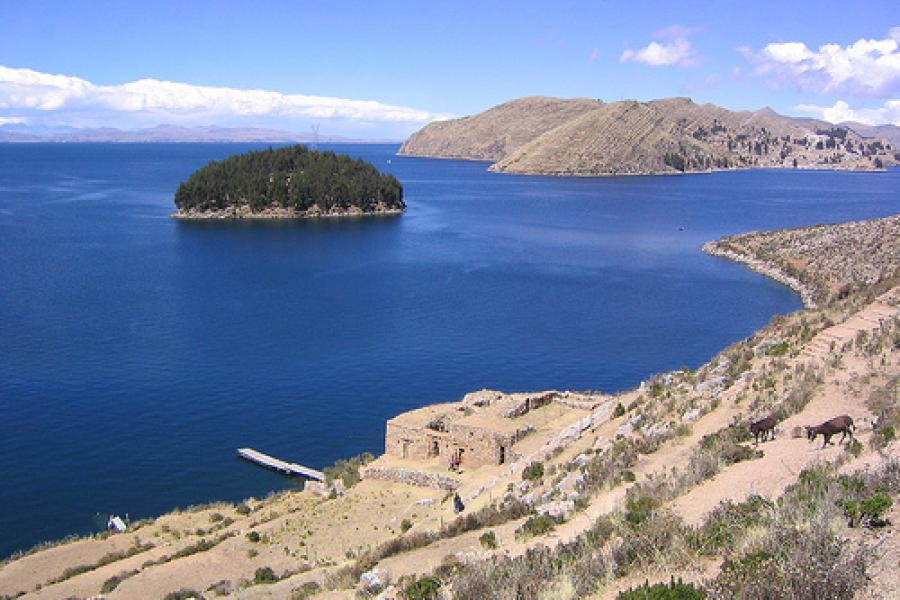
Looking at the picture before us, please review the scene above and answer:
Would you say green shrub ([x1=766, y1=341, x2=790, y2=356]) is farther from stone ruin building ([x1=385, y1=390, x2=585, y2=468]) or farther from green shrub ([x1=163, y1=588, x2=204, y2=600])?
green shrub ([x1=163, y1=588, x2=204, y2=600])

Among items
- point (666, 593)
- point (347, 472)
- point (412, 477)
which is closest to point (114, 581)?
point (347, 472)

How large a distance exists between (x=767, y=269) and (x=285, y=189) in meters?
77.5

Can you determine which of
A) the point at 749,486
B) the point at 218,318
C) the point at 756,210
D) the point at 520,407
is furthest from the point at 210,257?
the point at 756,210

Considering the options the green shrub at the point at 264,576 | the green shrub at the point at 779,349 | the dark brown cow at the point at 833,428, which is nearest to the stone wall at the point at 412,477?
the green shrub at the point at 264,576

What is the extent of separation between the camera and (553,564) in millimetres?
12750

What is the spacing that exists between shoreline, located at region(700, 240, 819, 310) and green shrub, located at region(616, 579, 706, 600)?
56745 millimetres

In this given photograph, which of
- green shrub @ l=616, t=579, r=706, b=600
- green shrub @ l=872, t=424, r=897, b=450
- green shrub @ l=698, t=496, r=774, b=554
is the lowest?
green shrub @ l=698, t=496, r=774, b=554

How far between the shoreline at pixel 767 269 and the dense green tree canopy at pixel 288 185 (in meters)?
57.4

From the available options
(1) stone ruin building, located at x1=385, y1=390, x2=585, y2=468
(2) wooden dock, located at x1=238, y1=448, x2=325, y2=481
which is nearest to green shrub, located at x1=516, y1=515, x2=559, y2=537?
(1) stone ruin building, located at x1=385, y1=390, x2=585, y2=468

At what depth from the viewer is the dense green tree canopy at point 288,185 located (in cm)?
12825

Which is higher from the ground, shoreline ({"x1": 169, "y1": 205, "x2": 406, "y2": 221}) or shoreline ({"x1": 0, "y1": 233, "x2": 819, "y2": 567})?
shoreline ({"x1": 169, "y1": 205, "x2": 406, "y2": 221})

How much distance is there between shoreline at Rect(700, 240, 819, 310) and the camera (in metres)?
70.6

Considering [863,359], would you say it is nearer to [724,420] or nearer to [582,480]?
[724,420]

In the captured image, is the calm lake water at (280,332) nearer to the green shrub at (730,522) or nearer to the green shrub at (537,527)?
the green shrub at (537,527)
